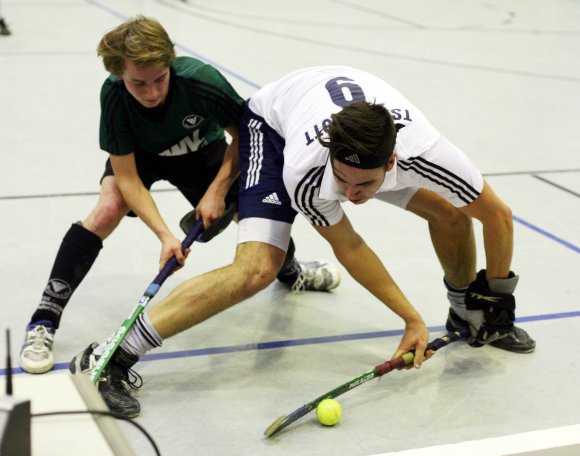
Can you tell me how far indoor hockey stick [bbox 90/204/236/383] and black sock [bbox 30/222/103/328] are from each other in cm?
23

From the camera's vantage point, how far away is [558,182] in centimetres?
425

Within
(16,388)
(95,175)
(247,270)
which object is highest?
(16,388)

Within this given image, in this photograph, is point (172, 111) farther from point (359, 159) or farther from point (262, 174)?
point (359, 159)

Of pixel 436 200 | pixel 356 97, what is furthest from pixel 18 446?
pixel 436 200

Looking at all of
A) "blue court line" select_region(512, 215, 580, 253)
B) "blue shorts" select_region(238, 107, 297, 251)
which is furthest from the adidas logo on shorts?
"blue court line" select_region(512, 215, 580, 253)

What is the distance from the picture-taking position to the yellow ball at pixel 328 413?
2.26 meters

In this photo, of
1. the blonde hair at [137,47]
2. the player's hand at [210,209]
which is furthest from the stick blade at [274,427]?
the blonde hair at [137,47]

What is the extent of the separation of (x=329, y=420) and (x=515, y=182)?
2.31m

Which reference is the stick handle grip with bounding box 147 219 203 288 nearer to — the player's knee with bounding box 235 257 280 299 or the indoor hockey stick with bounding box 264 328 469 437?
the player's knee with bounding box 235 257 280 299

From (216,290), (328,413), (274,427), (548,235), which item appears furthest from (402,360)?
(548,235)

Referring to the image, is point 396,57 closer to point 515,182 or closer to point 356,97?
point 515,182

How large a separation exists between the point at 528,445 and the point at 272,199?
47.3 inches

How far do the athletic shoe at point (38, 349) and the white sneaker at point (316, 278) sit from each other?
2.92 ft

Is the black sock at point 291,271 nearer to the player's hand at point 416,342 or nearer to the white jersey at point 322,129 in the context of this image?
the white jersey at point 322,129
